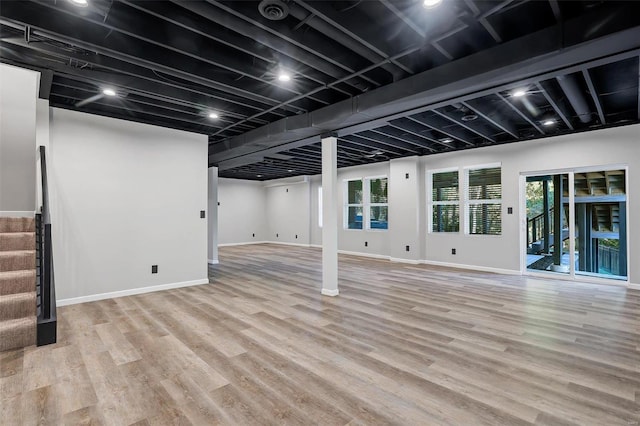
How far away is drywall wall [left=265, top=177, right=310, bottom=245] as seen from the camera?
11.5 meters

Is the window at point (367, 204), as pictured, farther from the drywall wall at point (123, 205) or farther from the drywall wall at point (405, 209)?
the drywall wall at point (123, 205)

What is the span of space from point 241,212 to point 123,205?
7.59 meters

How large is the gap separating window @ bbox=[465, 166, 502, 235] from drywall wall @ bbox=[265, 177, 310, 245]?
5.75 meters

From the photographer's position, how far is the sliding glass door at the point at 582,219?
5537 mm

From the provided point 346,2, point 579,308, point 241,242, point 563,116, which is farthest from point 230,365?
point 241,242

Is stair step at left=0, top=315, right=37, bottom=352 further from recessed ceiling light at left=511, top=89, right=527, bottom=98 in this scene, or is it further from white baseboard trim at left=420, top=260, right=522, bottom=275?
white baseboard trim at left=420, top=260, right=522, bottom=275

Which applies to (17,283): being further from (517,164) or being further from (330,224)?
(517,164)

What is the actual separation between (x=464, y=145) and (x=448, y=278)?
3058mm

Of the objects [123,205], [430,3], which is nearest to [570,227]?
[430,3]

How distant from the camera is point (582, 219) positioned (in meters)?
5.93

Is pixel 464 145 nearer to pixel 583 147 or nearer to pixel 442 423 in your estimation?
pixel 583 147

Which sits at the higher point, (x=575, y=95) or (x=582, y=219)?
(x=575, y=95)

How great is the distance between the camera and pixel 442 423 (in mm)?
1861

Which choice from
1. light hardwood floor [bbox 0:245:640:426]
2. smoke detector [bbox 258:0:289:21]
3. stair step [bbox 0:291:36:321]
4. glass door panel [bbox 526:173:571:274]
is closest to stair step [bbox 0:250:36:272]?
stair step [bbox 0:291:36:321]
